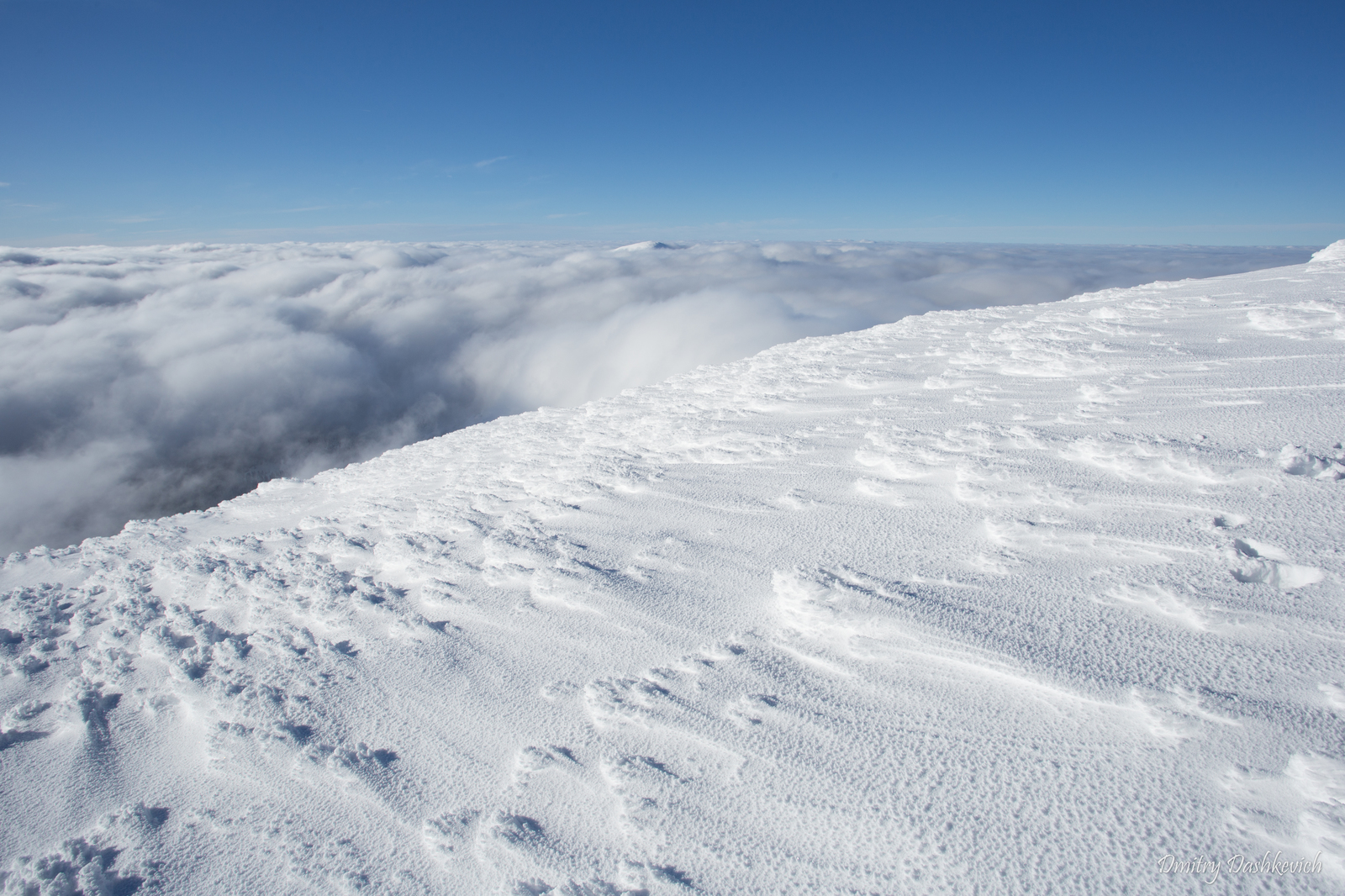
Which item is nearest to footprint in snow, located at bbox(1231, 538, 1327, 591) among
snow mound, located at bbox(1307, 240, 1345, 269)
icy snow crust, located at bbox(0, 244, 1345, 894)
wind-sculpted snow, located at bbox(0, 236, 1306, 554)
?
icy snow crust, located at bbox(0, 244, 1345, 894)

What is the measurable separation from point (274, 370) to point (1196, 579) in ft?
458

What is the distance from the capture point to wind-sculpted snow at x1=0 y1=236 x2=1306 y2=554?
295ft

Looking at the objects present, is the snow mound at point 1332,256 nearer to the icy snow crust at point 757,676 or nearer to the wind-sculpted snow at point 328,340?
the icy snow crust at point 757,676

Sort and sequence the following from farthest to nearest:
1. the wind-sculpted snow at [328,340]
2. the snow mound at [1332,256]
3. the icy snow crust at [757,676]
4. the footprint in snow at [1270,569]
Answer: the wind-sculpted snow at [328,340]
the snow mound at [1332,256]
the footprint in snow at [1270,569]
the icy snow crust at [757,676]

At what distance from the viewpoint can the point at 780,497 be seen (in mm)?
4004

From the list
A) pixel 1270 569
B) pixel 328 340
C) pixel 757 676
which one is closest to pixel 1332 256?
pixel 1270 569

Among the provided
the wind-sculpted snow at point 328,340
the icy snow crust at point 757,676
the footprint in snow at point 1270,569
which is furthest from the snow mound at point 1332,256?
the wind-sculpted snow at point 328,340

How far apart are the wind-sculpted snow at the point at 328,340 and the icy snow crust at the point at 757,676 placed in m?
66.5

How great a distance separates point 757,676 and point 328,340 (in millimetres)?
141421

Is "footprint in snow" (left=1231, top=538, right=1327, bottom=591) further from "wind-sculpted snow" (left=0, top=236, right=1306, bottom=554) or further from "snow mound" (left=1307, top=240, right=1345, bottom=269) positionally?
"wind-sculpted snow" (left=0, top=236, right=1306, bottom=554)

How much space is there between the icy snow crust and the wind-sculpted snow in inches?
2617

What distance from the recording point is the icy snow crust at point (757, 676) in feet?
5.64

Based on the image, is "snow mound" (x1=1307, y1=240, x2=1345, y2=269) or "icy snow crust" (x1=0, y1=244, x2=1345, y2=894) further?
"snow mound" (x1=1307, y1=240, x2=1345, y2=269)

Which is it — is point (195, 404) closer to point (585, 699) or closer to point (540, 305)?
point (540, 305)
